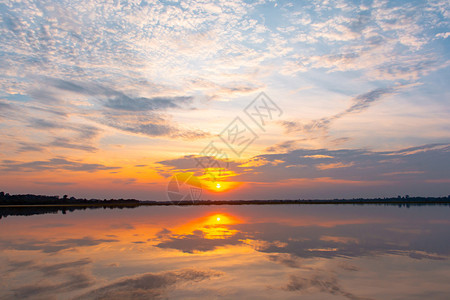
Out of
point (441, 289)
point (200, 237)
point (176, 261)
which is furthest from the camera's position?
point (200, 237)

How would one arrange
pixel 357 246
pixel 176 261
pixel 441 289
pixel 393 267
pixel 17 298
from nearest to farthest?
pixel 17 298 < pixel 441 289 < pixel 393 267 < pixel 176 261 < pixel 357 246

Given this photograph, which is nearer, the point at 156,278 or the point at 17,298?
the point at 17,298

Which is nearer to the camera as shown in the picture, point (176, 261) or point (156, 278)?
point (156, 278)

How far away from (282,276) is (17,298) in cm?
Result: 1063

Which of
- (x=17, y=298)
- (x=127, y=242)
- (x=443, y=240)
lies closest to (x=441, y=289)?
(x=443, y=240)

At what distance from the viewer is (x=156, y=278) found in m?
13.4

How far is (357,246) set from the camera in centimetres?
2100

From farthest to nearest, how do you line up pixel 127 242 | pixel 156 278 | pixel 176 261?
pixel 127 242 → pixel 176 261 → pixel 156 278

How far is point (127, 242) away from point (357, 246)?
56.5 feet

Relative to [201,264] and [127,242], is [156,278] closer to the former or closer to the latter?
[201,264]

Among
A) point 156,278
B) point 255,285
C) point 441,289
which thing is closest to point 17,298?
point 156,278

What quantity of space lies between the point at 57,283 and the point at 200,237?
546 inches

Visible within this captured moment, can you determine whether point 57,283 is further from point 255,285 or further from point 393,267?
point 393,267

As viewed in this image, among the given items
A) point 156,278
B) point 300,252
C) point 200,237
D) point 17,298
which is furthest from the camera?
point 200,237
